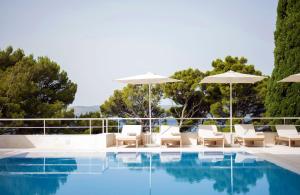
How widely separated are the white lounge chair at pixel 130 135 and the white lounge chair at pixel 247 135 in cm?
313

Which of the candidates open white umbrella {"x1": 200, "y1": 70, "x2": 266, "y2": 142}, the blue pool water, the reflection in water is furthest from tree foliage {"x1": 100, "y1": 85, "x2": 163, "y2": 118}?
the reflection in water

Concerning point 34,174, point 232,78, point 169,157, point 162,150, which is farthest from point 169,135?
point 34,174

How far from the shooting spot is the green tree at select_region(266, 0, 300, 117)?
1729cm

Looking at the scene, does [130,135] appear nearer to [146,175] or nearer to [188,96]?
[146,175]

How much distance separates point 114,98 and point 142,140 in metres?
14.1

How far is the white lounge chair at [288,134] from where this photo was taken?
39.2ft

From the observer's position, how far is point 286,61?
17.8m

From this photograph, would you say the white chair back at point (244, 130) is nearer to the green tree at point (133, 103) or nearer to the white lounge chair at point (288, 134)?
the white lounge chair at point (288, 134)

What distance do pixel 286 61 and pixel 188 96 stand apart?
8.03m

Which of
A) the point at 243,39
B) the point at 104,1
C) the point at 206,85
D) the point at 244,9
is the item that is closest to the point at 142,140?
the point at 206,85

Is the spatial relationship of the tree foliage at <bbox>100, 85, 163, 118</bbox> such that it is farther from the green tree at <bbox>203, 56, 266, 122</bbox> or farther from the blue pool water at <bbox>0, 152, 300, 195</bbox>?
the blue pool water at <bbox>0, 152, 300, 195</bbox>

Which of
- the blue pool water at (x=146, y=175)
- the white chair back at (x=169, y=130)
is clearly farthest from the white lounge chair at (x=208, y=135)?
the blue pool water at (x=146, y=175)

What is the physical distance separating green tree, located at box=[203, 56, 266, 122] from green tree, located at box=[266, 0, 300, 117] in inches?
197

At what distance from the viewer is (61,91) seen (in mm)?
24078
